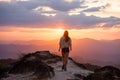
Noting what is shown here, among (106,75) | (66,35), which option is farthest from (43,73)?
(66,35)

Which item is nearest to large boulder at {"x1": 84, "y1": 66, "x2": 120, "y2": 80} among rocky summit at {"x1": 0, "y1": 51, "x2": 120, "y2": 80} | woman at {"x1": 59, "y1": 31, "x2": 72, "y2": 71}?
rocky summit at {"x1": 0, "y1": 51, "x2": 120, "y2": 80}

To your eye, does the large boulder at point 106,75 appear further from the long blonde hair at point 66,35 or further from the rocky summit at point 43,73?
the long blonde hair at point 66,35

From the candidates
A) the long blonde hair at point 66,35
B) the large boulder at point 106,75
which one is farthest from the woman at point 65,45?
the large boulder at point 106,75

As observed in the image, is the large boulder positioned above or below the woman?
below

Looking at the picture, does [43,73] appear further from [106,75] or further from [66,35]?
[66,35]

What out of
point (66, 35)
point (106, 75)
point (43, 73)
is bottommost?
point (106, 75)

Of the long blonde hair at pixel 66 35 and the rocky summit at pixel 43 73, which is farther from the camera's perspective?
the long blonde hair at pixel 66 35

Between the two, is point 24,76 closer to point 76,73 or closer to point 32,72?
point 32,72

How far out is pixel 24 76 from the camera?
21.2 m

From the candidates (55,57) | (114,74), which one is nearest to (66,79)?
(114,74)

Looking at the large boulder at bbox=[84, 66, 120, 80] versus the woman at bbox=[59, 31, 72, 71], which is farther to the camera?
the woman at bbox=[59, 31, 72, 71]

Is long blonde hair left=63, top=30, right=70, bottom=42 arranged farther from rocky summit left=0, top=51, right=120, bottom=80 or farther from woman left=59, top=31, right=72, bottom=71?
rocky summit left=0, top=51, right=120, bottom=80

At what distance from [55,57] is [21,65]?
5617 mm

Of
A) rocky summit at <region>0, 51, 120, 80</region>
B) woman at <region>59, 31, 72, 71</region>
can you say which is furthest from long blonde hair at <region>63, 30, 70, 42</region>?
rocky summit at <region>0, 51, 120, 80</region>
